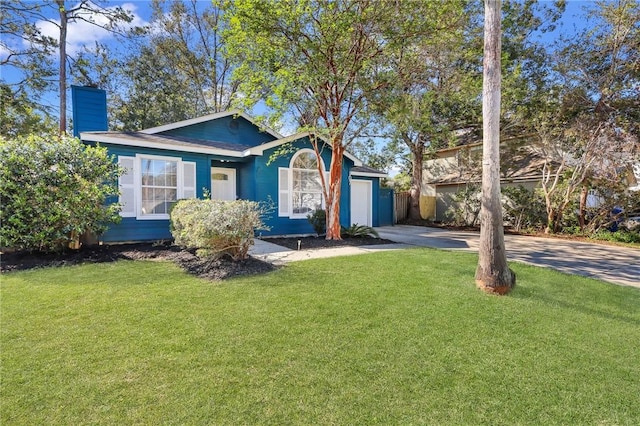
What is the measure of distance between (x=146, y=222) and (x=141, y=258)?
2781 millimetres

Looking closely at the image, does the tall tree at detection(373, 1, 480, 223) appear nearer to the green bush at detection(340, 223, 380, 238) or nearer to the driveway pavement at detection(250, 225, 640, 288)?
the green bush at detection(340, 223, 380, 238)

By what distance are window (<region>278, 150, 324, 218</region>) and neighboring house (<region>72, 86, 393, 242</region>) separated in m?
0.04

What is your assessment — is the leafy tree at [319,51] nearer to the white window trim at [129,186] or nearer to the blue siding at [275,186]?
the blue siding at [275,186]

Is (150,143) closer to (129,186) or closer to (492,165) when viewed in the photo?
(129,186)

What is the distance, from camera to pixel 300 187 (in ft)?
38.8

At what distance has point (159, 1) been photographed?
20.1 m

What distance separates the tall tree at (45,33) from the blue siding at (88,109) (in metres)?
7.86

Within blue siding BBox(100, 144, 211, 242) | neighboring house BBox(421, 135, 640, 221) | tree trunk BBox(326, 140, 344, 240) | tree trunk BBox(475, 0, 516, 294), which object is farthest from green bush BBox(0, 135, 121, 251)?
neighboring house BBox(421, 135, 640, 221)

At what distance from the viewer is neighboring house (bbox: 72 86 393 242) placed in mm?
9188

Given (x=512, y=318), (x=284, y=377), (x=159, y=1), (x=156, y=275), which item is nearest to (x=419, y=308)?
(x=512, y=318)

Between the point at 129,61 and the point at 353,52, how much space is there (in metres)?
17.2

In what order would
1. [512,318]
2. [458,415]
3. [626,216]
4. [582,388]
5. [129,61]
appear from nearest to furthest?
[458,415] < [582,388] < [512,318] < [626,216] < [129,61]

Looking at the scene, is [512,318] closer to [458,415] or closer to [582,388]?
[582,388]

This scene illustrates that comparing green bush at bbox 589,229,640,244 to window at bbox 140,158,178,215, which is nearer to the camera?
window at bbox 140,158,178,215
